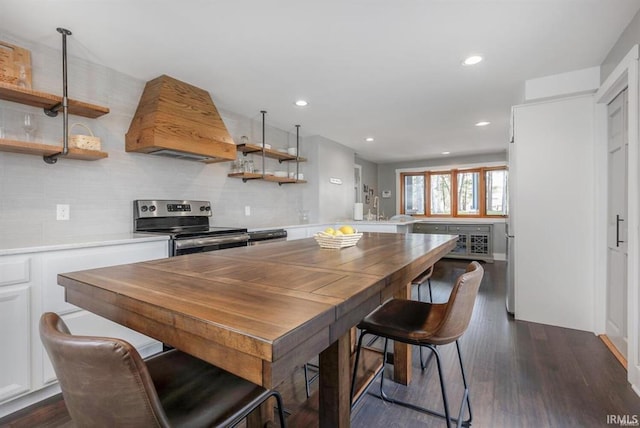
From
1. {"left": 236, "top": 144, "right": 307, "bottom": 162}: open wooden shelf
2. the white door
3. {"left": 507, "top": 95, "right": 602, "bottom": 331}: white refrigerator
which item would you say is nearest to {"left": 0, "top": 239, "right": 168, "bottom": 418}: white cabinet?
{"left": 236, "top": 144, "right": 307, "bottom": 162}: open wooden shelf

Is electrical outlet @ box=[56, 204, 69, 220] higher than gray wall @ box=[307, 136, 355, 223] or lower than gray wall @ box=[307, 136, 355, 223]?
lower

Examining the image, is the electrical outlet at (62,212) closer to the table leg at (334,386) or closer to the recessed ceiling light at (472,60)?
the table leg at (334,386)

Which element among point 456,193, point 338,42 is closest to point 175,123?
point 338,42

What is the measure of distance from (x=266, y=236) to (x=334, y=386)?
8.09 feet

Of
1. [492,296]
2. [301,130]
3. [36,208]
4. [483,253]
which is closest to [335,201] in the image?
[301,130]

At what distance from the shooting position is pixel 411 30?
2082 mm

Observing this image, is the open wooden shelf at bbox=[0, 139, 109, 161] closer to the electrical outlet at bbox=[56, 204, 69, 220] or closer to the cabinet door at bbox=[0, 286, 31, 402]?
the electrical outlet at bbox=[56, 204, 69, 220]

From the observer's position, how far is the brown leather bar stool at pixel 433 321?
3.94 ft

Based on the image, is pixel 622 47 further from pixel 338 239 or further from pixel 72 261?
pixel 72 261

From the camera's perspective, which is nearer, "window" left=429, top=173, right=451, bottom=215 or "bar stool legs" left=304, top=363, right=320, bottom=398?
"bar stool legs" left=304, top=363, right=320, bottom=398

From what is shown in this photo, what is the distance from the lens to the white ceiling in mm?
1857

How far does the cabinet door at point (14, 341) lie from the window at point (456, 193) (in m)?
7.13

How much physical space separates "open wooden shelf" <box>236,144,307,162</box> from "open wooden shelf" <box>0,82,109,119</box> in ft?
5.03

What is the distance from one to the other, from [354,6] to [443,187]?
6228 mm
